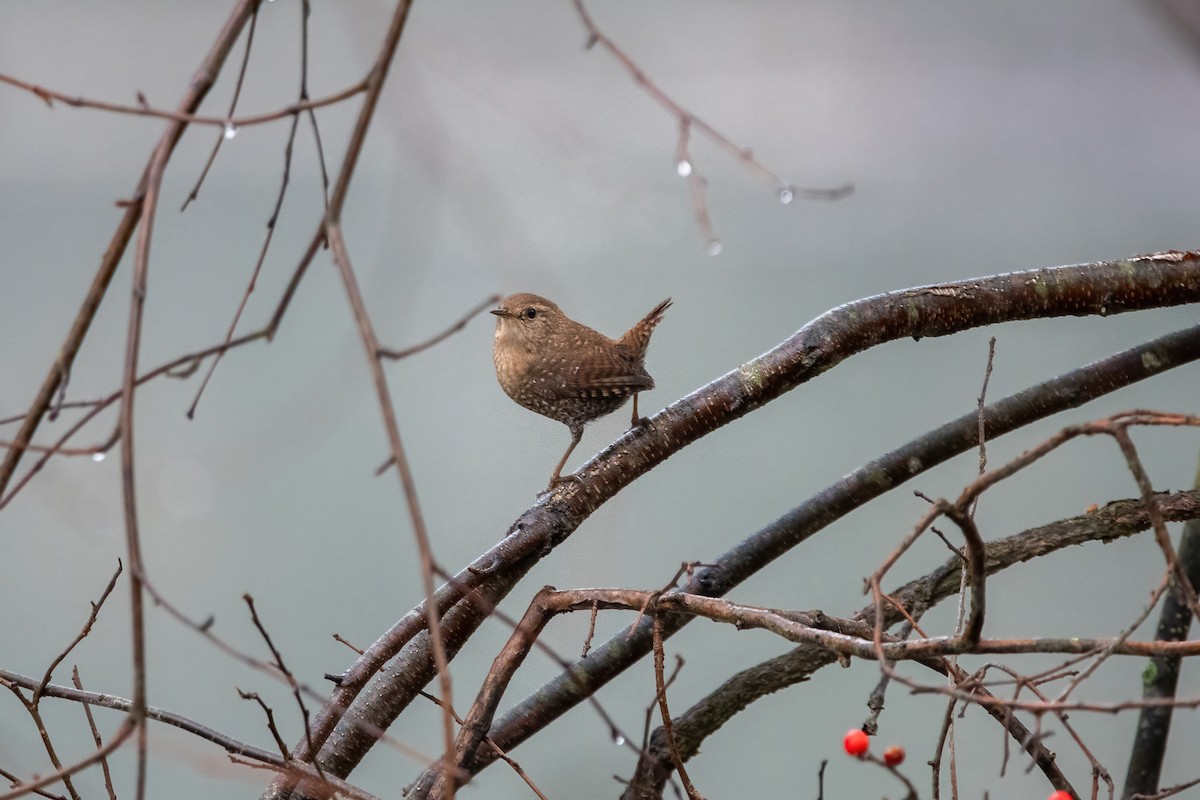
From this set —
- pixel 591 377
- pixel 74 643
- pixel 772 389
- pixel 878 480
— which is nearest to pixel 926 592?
pixel 878 480

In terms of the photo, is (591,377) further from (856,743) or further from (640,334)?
(856,743)

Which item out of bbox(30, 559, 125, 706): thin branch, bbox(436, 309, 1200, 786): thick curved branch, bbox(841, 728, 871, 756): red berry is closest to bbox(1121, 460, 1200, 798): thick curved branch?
bbox(436, 309, 1200, 786): thick curved branch

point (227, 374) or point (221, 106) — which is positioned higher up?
point (221, 106)

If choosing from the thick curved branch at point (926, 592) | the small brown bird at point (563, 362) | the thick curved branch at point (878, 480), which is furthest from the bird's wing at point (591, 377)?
the thick curved branch at point (926, 592)

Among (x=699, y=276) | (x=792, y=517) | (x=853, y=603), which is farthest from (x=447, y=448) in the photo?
(x=792, y=517)

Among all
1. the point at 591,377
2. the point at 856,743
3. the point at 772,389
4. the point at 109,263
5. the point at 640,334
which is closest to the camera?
the point at 109,263

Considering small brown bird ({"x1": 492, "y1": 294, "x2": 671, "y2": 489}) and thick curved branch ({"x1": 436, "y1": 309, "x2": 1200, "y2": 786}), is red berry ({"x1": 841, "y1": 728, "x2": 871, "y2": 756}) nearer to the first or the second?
thick curved branch ({"x1": 436, "y1": 309, "x2": 1200, "y2": 786})

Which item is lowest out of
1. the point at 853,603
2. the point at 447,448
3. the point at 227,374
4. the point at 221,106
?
the point at 853,603

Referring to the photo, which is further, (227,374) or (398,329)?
(227,374)

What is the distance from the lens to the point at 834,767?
2.61m

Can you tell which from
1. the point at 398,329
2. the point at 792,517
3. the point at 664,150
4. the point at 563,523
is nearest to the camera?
the point at 563,523

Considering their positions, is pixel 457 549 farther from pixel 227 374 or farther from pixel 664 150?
pixel 664 150

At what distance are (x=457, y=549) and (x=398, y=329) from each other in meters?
0.59

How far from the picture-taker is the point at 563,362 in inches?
66.5
